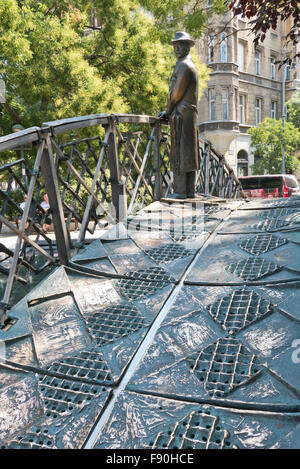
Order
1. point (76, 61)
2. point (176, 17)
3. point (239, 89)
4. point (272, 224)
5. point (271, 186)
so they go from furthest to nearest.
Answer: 1. point (239, 89)
2. point (271, 186)
3. point (176, 17)
4. point (76, 61)
5. point (272, 224)

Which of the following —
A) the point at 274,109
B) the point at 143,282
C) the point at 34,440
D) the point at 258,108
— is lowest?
the point at 34,440

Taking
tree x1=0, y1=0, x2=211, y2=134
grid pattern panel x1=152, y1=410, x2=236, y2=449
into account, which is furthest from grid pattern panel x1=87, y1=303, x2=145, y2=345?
tree x1=0, y1=0, x2=211, y2=134

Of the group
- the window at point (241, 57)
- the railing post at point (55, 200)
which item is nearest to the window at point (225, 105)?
the window at point (241, 57)

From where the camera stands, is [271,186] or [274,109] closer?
[271,186]

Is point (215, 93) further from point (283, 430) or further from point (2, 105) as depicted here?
point (283, 430)

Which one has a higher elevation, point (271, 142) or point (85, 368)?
point (271, 142)

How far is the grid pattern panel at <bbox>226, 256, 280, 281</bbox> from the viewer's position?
3.24 m

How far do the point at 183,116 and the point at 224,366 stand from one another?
432 cm

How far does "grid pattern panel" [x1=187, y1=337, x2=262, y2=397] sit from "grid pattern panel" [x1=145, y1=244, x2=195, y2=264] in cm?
143

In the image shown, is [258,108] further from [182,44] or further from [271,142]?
[182,44]

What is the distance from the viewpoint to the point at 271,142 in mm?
28234

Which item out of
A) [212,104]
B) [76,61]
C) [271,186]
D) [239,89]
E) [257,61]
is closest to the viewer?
[76,61]

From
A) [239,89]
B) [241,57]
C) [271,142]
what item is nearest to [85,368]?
[271,142]
